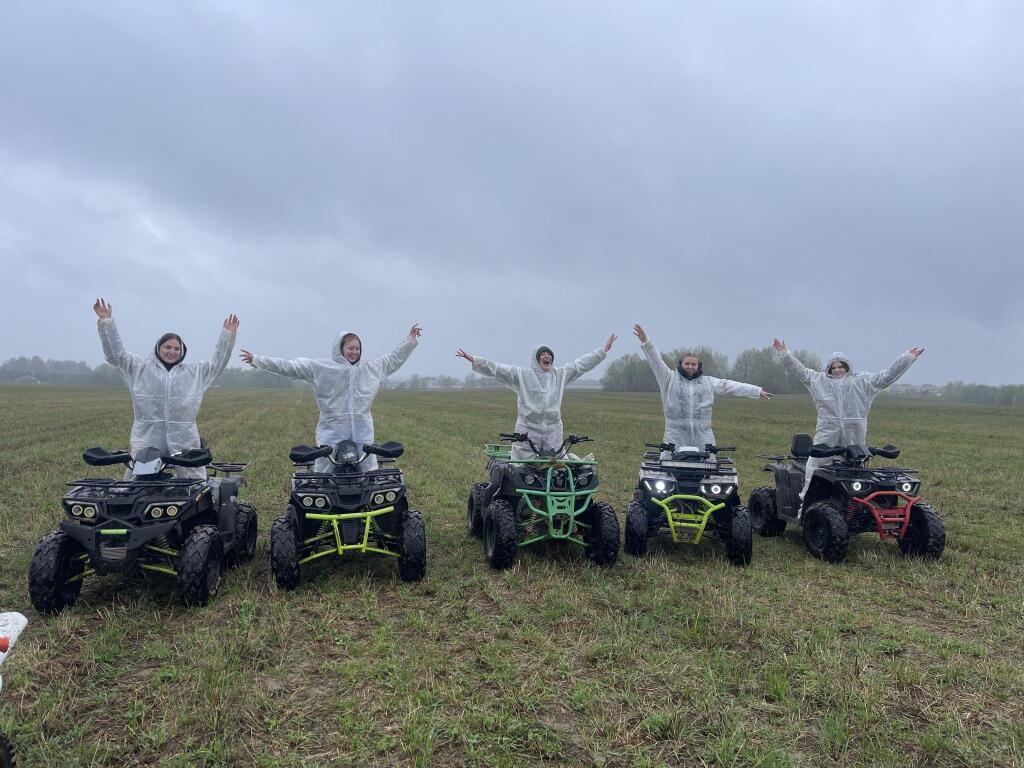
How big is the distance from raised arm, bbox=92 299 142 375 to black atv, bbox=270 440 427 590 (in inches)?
76.1

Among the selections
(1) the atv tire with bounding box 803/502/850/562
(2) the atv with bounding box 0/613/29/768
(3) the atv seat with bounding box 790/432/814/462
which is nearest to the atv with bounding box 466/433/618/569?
(1) the atv tire with bounding box 803/502/850/562

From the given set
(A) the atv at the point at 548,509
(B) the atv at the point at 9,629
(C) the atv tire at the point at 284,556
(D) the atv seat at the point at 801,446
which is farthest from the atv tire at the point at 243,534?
(D) the atv seat at the point at 801,446

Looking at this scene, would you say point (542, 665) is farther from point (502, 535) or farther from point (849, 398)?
point (849, 398)

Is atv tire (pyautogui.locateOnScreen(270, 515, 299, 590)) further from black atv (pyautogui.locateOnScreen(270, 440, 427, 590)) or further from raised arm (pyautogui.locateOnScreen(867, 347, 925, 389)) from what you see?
raised arm (pyautogui.locateOnScreen(867, 347, 925, 389))

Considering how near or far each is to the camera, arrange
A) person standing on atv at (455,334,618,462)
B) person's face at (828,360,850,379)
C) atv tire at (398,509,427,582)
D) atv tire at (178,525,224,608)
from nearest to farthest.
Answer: atv tire at (178,525,224,608) → atv tire at (398,509,427,582) → person standing on atv at (455,334,618,462) → person's face at (828,360,850,379)

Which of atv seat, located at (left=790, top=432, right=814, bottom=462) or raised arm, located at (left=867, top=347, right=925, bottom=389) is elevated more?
raised arm, located at (left=867, top=347, right=925, bottom=389)

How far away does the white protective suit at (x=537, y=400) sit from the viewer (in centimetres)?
Answer: 754

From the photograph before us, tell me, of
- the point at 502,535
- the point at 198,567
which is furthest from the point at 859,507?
the point at 198,567

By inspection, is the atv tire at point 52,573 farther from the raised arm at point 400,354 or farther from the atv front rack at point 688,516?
the atv front rack at point 688,516

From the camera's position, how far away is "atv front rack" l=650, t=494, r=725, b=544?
6562mm

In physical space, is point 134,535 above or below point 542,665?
above

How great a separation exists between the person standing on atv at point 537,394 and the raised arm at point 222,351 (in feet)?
8.95

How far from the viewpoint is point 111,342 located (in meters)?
6.12

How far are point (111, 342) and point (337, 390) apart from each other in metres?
2.25
